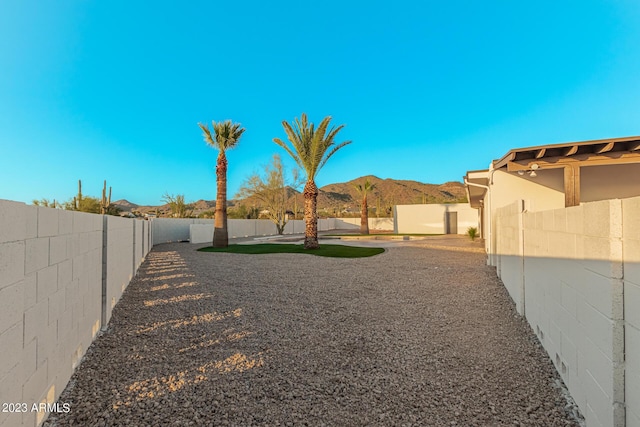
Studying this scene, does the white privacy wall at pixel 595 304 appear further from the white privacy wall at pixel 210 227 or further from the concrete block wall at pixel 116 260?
the white privacy wall at pixel 210 227

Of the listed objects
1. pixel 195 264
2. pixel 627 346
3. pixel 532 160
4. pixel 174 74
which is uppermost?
pixel 174 74

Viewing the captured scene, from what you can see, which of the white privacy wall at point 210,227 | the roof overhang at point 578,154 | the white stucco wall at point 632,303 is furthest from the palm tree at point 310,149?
the white stucco wall at point 632,303

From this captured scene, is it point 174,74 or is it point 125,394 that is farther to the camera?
point 174,74

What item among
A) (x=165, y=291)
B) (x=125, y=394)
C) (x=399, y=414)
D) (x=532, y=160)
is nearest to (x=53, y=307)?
(x=125, y=394)

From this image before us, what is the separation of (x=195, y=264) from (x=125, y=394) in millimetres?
8522

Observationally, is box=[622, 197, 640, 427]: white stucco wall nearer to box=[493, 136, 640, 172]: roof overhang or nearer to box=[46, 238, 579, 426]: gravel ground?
box=[46, 238, 579, 426]: gravel ground

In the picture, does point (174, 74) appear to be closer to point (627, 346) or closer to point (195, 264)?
point (195, 264)

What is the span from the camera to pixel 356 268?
372 inches

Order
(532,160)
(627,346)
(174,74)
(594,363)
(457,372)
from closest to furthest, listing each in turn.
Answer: (627,346) → (594,363) → (457,372) → (532,160) → (174,74)

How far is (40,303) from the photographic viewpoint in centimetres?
226

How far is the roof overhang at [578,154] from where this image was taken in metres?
7.65

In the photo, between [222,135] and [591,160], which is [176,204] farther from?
[591,160]

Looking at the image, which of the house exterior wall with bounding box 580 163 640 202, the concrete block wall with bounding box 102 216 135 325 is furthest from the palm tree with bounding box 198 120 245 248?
the house exterior wall with bounding box 580 163 640 202

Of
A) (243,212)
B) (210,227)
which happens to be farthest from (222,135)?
(243,212)
